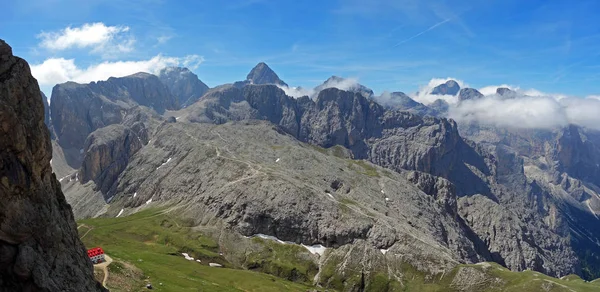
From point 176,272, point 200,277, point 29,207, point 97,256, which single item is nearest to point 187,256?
point 200,277

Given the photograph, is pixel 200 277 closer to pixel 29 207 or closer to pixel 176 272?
pixel 176 272

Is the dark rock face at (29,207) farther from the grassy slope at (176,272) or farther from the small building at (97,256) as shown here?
the small building at (97,256)

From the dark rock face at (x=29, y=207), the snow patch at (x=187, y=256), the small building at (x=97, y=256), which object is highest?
the dark rock face at (x=29, y=207)

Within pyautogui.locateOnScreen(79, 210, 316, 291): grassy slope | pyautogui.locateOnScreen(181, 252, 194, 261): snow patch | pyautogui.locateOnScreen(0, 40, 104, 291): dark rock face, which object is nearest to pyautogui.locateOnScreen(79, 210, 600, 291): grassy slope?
pyautogui.locateOnScreen(79, 210, 316, 291): grassy slope

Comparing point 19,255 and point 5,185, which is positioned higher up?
point 5,185

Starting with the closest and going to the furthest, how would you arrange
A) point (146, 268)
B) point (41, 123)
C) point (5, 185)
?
point (5, 185) < point (41, 123) < point (146, 268)

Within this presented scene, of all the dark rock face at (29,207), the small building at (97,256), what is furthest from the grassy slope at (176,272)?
the dark rock face at (29,207)

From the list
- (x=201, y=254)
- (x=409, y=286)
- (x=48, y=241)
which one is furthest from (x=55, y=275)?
(x=409, y=286)

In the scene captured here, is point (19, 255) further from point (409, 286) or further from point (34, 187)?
point (409, 286)
